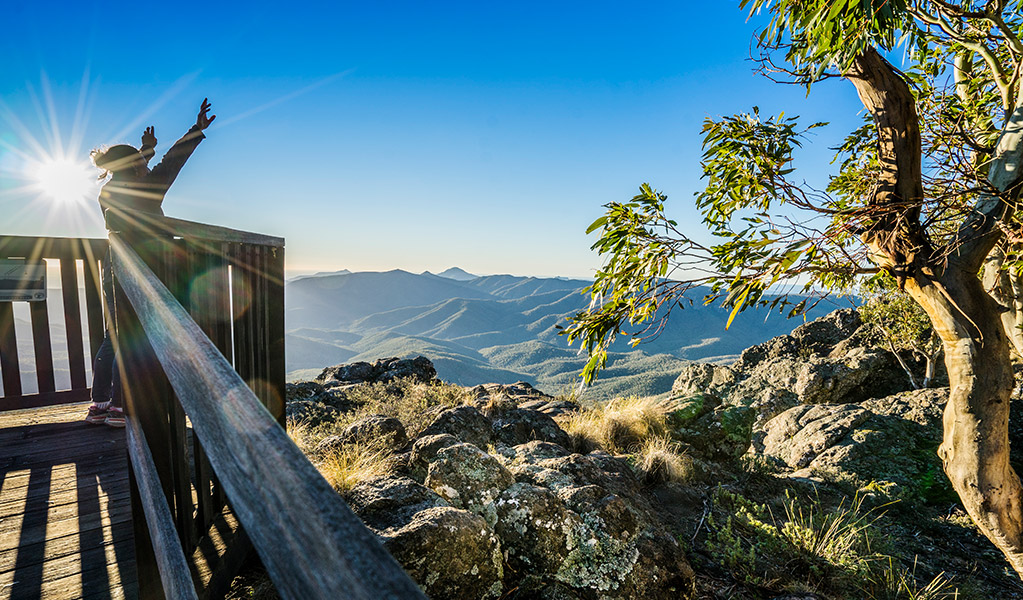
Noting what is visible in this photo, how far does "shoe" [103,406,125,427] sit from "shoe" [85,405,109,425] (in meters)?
0.07

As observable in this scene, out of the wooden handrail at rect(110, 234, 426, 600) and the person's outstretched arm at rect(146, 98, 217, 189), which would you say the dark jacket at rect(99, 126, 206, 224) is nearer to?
the person's outstretched arm at rect(146, 98, 217, 189)

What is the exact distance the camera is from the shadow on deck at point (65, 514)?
2074 millimetres

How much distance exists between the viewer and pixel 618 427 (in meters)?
7.22

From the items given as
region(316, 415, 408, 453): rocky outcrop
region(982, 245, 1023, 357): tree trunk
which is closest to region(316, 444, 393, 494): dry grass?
region(316, 415, 408, 453): rocky outcrop

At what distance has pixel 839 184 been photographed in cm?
482

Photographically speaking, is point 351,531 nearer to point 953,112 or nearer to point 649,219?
point 649,219

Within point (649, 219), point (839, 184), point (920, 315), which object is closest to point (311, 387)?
point (649, 219)

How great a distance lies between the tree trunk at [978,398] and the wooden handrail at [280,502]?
474cm

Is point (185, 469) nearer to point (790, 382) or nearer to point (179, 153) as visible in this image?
point (179, 153)

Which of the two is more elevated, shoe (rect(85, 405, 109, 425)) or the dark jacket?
the dark jacket

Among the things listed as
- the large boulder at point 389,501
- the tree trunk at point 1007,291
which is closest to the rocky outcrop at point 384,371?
the large boulder at point 389,501

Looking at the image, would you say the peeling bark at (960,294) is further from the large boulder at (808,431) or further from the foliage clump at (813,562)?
the large boulder at (808,431)

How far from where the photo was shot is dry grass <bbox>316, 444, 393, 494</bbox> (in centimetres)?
317

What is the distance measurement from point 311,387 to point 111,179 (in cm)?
765
